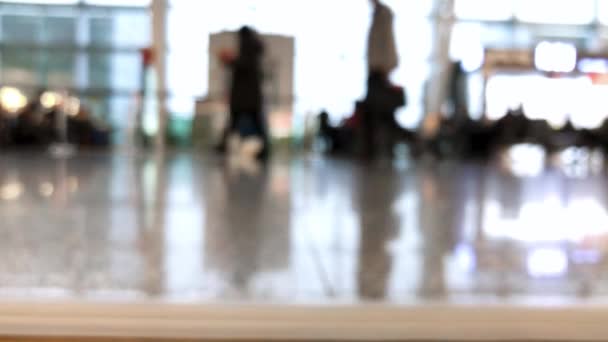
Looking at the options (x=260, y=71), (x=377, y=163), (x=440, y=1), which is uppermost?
(x=440, y=1)

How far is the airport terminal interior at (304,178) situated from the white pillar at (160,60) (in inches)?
1.7

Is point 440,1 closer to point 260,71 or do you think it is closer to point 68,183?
point 260,71

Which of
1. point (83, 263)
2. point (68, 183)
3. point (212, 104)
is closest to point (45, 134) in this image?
point (212, 104)

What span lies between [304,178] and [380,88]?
8.30 ft

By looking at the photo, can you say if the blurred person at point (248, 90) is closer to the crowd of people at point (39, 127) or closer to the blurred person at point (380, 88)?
the blurred person at point (380, 88)

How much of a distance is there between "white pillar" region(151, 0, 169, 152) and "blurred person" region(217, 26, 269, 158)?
12.7ft

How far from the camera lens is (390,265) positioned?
2.30 metres

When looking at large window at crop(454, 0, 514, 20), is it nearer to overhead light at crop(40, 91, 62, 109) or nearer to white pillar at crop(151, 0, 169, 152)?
white pillar at crop(151, 0, 169, 152)

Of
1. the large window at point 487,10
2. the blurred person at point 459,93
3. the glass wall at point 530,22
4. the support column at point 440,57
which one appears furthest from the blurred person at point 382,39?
the large window at point 487,10

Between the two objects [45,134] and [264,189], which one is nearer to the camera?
[264,189]

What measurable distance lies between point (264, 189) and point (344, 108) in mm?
9645

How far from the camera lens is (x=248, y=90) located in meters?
9.27

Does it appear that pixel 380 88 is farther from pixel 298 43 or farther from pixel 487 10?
pixel 487 10

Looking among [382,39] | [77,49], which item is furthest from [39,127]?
[382,39]
